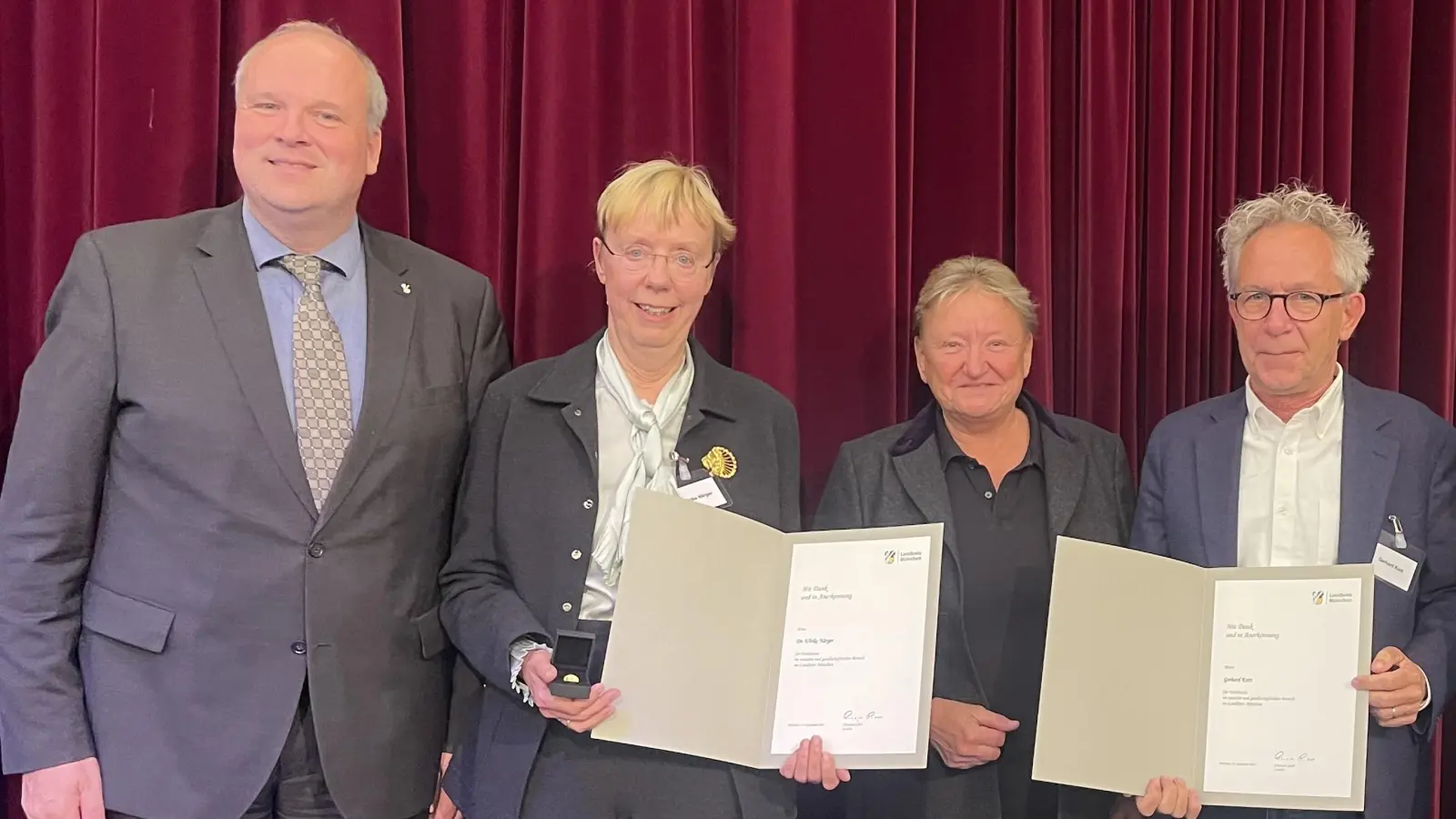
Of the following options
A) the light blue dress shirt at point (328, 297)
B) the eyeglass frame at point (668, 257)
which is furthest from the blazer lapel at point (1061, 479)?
the light blue dress shirt at point (328, 297)

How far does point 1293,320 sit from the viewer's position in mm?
2172

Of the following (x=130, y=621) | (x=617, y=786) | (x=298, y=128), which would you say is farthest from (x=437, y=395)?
(x=617, y=786)

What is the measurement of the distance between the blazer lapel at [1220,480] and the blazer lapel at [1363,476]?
180mm

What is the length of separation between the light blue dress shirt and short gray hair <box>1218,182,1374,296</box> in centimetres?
168

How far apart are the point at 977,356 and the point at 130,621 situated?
161 centimetres

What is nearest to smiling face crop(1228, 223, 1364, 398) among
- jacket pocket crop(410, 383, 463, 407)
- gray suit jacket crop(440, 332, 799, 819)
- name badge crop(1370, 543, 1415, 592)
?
name badge crop(1370, 543, 1415, 592)

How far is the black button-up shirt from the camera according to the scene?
228 centimetres

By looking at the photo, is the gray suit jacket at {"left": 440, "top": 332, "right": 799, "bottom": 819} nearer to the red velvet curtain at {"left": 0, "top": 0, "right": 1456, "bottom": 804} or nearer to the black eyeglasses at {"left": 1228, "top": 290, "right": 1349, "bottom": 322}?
the red velvet curtain at {"left": 0, "top": 0, "right": 1456, "bottom": 804}

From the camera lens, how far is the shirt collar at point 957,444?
2.35m

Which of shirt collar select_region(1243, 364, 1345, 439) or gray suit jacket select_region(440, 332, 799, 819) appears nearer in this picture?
gray suit jacket select_region(440, 332, 799, 819)

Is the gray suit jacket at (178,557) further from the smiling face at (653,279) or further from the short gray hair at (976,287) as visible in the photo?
the short gray hair at (976,287)

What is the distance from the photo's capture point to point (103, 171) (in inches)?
93.7

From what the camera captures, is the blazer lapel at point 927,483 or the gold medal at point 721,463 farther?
the blazer lapel at point 927,483

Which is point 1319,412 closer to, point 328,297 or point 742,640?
point 742,640
